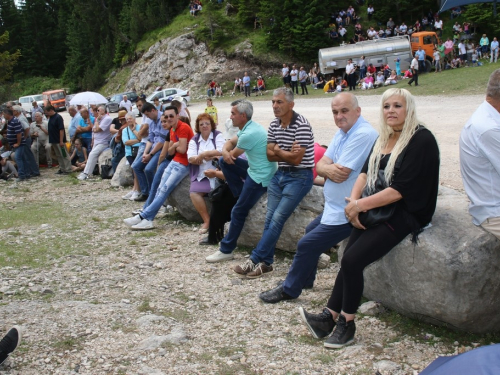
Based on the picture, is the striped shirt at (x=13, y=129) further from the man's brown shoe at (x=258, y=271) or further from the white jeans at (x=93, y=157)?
the man's brown shoe at (x=258, y=271)

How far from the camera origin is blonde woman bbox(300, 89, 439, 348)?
4062mm

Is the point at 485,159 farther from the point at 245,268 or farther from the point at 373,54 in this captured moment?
the point at 373,54

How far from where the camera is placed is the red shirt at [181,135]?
8.78m

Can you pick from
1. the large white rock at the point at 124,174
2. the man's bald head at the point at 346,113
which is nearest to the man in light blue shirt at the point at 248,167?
the man's bald head at the point at 346,113

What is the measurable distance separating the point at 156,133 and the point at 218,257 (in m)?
4.05

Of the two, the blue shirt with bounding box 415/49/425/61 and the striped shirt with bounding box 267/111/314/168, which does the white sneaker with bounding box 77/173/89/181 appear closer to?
the striped shirt with bounding box 267/111/314/168

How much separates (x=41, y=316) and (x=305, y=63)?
4119cm

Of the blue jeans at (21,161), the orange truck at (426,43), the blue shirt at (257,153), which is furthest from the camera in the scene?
the orange truck at (426,43)

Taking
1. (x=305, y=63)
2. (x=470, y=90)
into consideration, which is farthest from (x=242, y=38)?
(x=470, y=90)

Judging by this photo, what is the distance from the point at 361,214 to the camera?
14.0ft

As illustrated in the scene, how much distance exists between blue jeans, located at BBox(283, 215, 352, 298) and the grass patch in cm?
78

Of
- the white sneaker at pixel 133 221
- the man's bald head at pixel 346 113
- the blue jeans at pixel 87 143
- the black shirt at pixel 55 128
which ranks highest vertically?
the man's bald head at pixel 346 113

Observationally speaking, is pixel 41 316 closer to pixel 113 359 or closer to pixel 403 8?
pixel 113 359

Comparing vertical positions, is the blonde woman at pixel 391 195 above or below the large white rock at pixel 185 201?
above
